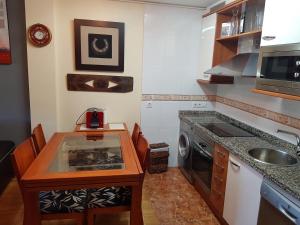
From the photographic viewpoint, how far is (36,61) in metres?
2.71

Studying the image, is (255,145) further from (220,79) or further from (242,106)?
(220,79)

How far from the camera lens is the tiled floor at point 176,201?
7.54 feet

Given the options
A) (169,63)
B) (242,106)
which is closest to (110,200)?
(242,106)

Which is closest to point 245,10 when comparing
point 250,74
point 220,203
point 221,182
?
point 250,74

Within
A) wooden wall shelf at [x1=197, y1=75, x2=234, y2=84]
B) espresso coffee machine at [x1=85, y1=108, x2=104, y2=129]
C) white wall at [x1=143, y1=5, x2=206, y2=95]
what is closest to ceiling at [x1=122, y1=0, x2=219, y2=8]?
white wall at [x1=143, y1=5, x2=206, y2=95]

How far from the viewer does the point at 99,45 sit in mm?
2877

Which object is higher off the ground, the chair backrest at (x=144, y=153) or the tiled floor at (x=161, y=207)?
the chair backrest at (x=144, y=153)

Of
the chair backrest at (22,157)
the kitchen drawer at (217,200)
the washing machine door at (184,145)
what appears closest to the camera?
the chair backrest at (22,157)

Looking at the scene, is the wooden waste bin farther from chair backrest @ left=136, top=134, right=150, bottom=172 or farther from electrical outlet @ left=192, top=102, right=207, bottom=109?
chair backrest @ left=136, top=134, right=150, bottom=172

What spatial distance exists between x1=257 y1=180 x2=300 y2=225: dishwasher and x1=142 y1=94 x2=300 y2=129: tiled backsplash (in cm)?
76

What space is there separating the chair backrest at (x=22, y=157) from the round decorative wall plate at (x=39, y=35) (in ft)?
4.22

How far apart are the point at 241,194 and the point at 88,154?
131 centimetres

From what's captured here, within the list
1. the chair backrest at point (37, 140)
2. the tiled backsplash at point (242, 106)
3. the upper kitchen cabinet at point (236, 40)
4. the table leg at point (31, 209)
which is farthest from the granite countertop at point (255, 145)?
the chair backrest at point (37, 140)

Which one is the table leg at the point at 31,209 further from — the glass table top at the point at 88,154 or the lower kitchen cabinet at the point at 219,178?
the lower kitchen cabinet at the point at 219,178
